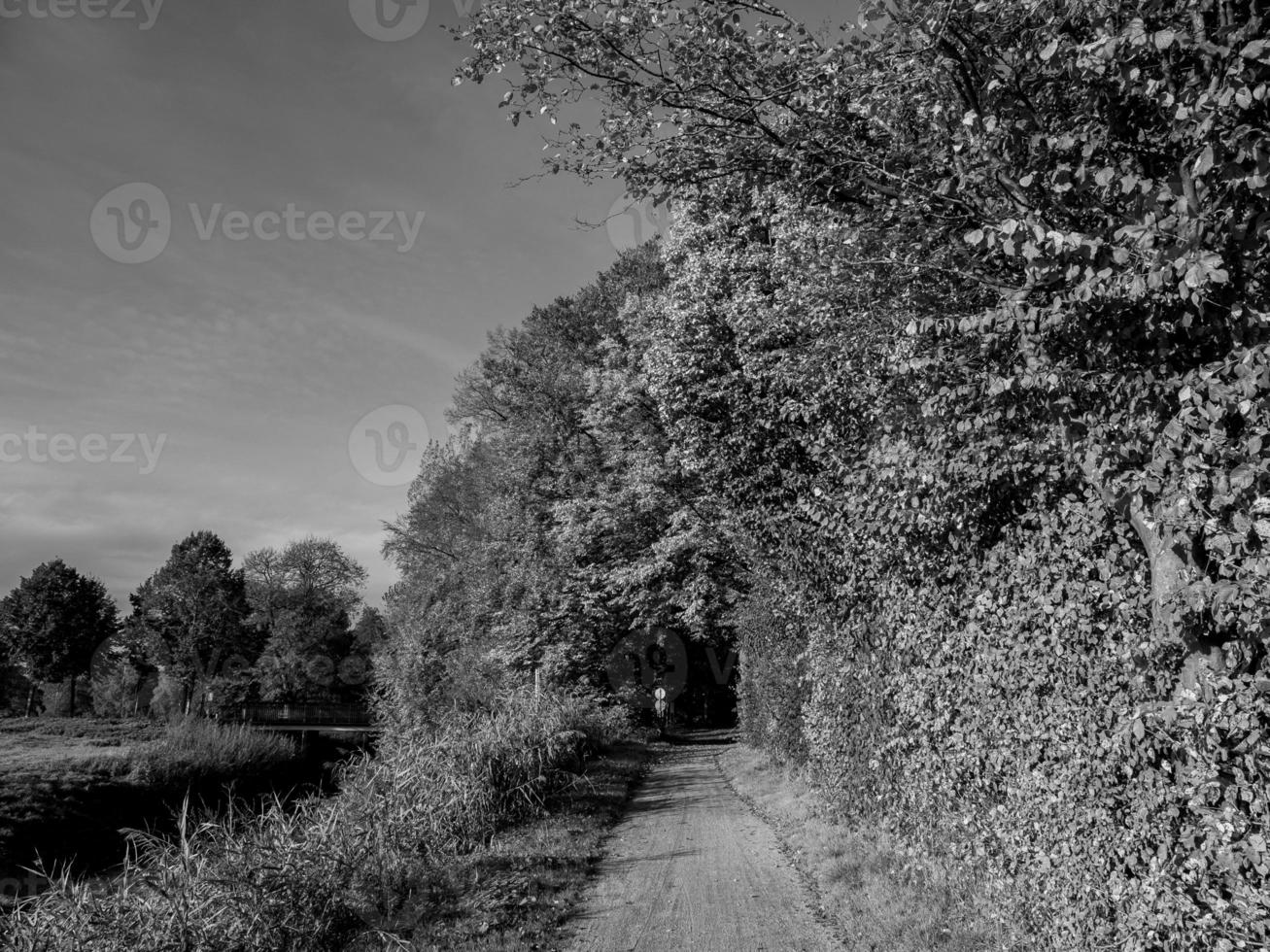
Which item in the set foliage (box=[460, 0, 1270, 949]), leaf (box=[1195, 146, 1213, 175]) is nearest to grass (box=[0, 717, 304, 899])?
foliage (box=[460, 0, 1270, 949])

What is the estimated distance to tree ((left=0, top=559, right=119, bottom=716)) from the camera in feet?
180

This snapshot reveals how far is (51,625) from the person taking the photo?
181ft

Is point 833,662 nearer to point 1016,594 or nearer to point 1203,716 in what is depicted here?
point 1016,594

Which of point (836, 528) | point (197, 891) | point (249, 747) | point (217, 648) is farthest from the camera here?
point (217, 648)

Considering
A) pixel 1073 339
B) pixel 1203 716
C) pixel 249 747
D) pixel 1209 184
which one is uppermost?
pixel 1209 184

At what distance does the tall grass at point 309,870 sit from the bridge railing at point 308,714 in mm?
45658

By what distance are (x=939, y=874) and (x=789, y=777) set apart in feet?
24.5

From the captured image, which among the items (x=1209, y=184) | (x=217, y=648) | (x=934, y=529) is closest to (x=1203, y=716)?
(x=1209, y=184)

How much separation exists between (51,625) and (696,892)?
207ft

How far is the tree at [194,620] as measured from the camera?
2181 inches

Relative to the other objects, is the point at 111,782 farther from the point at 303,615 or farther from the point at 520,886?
the point at 303,615

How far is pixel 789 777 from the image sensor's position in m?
13.7

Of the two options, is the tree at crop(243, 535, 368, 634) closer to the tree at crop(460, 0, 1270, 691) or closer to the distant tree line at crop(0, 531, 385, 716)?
the distant tree line at crop(0, 531, 385, 716)

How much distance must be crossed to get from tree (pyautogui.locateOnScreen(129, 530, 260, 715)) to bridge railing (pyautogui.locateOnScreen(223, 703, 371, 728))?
456cm
